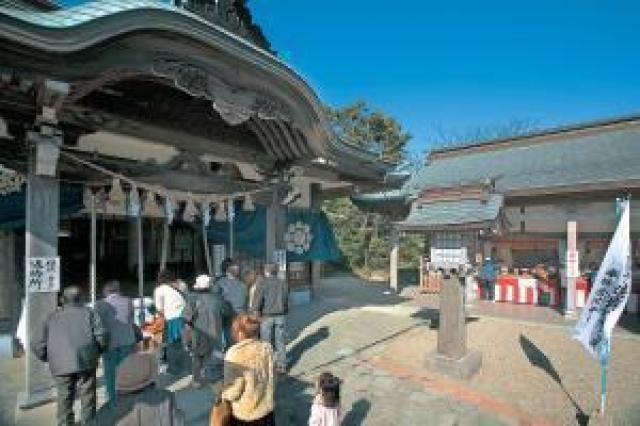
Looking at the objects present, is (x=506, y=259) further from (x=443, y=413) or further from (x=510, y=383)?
(x=443, y=413)

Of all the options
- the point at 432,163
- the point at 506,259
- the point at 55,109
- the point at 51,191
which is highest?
the point at 432,163

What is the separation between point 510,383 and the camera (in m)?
7.16

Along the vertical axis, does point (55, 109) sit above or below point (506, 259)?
above

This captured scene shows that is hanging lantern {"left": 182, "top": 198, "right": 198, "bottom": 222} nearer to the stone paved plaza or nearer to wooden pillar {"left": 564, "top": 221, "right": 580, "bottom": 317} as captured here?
the stone paved plaza

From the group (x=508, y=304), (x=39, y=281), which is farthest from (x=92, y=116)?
(x=508, y=304)

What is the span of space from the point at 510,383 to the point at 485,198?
486 cm

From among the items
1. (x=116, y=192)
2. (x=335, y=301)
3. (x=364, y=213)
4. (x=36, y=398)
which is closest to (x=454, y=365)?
(x=36, y=398)

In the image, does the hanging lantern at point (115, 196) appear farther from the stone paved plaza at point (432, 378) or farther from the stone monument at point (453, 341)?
the stone monument at point (453, 341)

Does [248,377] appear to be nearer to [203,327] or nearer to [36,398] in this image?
[203,327]

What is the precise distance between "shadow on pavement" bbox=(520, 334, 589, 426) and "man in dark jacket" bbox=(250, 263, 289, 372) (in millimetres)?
4368

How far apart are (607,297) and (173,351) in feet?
22.0

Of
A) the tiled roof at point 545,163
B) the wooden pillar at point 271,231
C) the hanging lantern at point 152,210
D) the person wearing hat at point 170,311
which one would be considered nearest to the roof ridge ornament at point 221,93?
the wooden pillar at point 271,231

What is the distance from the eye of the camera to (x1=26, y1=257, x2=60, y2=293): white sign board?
5.48 m

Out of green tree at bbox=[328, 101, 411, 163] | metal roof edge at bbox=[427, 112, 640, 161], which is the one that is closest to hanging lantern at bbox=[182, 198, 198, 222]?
metal roof edge at bbox=[427, 112, 640, 161]
